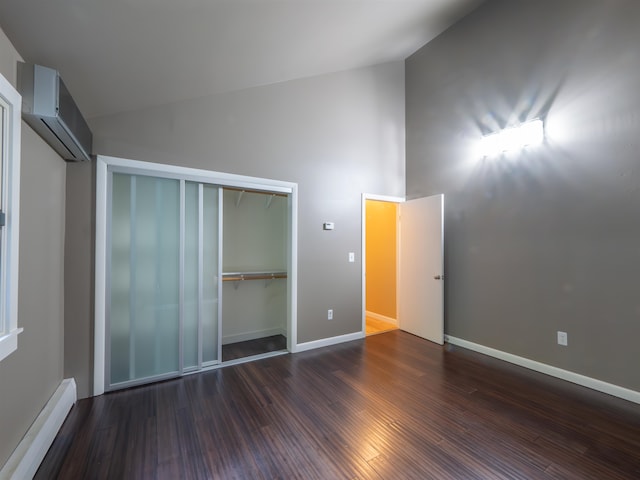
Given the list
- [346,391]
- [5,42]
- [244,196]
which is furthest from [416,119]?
[5,42]

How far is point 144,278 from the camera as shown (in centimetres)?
261

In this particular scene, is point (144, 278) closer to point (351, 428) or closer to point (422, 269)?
point (351, 428)

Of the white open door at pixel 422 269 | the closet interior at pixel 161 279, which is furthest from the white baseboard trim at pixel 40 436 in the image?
the white open door at pixel 422 269

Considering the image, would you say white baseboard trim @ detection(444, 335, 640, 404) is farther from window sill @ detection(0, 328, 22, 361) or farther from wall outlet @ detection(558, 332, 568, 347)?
window sill @ detection(0, 328, 22, 361)

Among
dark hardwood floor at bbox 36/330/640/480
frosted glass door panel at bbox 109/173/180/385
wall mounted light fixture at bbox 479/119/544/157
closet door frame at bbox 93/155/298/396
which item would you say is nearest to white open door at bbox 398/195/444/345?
wall mounted light fixture at bbox 479/119/544/157

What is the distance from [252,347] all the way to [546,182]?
3.90m

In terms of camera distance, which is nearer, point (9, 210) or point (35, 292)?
point (9, 210)

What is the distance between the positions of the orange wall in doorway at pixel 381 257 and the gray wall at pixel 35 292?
3.83 meters

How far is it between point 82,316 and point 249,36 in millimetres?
2671

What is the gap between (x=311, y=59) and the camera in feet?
9.89

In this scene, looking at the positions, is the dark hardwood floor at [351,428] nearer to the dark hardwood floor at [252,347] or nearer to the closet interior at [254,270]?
the dark hardwood floor at [252,347]

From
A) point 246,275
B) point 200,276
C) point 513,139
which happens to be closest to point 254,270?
point 246,275

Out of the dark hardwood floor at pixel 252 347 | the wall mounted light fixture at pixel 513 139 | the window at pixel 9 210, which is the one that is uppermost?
the wall mounted light fixture at pixel 513 139

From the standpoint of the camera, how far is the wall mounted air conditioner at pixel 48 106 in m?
1.49
